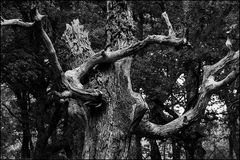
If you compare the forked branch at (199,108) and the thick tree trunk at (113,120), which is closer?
the thick tree trunk at (113,120)

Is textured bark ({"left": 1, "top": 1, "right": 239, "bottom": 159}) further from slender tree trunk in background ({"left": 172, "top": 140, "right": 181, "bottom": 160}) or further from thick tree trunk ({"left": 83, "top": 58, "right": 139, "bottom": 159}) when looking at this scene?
slender tree trunk in background ({"left": 172, "top": 140, "right": 181, "bottom": 160})

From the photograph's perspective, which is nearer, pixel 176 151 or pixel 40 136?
pixel 40 136

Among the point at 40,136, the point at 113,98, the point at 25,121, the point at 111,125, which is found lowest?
the point at 111,125

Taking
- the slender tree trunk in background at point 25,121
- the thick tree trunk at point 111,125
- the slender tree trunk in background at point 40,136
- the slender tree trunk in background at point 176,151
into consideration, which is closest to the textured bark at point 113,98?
the thick tree trunk at point 111,125

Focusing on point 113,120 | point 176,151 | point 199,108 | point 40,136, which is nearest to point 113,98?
point 113,120

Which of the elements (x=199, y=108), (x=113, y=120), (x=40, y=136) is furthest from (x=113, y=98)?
(x=40, y=136)

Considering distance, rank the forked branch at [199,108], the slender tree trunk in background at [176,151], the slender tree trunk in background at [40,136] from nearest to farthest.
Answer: the forked branch at [199,108]
the slender tree trunk in background at [40,136]
the slender tree trunk in background at [176,151]

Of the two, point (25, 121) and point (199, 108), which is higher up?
point (25, 121)

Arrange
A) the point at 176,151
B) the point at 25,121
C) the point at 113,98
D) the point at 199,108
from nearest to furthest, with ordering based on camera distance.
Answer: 1. the point at 113,98
2. the point at 199,108
3. the point at 25,121
4. the point at 176,151

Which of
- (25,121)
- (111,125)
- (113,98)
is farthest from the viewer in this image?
(25,121)

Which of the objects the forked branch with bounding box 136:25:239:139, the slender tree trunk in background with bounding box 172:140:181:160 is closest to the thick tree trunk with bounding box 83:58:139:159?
the forked branch with bounding box 136:25:239:139

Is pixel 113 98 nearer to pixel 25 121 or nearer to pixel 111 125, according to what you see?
pixel 111 125

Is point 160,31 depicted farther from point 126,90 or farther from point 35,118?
point 126,90

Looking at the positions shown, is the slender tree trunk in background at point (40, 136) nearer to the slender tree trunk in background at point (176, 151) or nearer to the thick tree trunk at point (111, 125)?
the slender tree trunk in background at point (176, 151)
